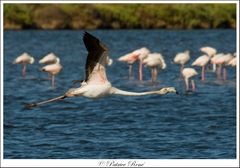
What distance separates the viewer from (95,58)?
31.9 feet

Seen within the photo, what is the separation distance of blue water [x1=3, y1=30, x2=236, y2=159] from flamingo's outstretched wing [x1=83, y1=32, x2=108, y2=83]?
2.13m

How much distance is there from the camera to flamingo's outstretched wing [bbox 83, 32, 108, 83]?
9305 mm

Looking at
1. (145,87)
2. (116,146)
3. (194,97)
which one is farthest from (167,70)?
(116,146)

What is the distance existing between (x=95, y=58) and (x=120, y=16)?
36.6 metres

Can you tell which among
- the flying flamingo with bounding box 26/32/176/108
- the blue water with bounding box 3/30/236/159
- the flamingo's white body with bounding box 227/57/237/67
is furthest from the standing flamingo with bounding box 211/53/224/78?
the flying flamingo with bounding box 26/32/176/108

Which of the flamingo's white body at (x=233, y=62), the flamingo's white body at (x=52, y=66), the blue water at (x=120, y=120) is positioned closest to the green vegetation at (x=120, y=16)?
the blue water at (x=120, y=120)

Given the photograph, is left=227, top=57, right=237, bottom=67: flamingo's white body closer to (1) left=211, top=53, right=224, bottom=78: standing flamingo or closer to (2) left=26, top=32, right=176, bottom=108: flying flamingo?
(1) left=211, top=53, right=224, bottom=78: standing flamingo

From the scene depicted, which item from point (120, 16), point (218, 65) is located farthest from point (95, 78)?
point (120, 16)

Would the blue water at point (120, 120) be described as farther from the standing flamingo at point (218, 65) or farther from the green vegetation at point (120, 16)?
the green vegetation at point (120, 16)

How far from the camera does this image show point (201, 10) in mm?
44688

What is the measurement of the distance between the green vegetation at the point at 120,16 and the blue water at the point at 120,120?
14.9 metres

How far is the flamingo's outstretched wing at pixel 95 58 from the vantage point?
9305 millimetres

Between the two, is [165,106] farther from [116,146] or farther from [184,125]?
[116,146]

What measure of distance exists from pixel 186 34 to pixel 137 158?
3143cm
